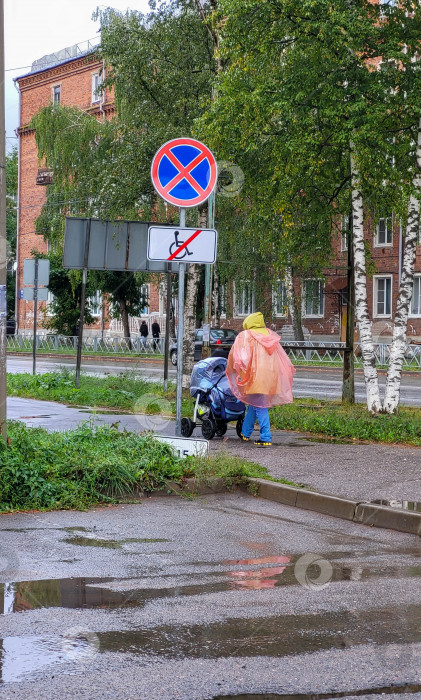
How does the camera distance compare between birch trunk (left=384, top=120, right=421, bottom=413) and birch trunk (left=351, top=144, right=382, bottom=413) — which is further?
birch trunk (left=351, top=144, right=382, bottom=413)

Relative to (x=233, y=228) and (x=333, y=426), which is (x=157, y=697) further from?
(x=233, y=228)

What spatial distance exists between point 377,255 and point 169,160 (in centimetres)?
4205

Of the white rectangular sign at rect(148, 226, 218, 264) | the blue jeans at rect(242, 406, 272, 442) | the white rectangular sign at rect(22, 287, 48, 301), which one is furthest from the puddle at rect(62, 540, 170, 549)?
the white rectangular sign at rect(22, 287, 48, 301)

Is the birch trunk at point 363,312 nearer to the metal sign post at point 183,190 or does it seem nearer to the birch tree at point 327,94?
the birch tree at point 327,94

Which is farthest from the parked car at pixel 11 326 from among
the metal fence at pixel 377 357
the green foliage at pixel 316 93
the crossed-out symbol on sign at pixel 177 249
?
the crossed-out symbol on sign at pixel 177 249

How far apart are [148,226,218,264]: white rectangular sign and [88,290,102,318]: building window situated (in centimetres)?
4763

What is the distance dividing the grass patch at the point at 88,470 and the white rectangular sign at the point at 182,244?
1.94 metres

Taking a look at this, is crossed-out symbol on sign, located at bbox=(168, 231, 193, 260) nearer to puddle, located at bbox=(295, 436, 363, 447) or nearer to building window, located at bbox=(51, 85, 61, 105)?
puddle, located at bbox=(295, 436, 363, 447)

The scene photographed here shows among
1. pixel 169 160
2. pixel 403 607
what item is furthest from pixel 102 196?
pixel 403 607

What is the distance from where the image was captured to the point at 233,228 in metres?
34.0

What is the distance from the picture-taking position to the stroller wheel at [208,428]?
13867mm

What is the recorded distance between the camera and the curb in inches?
319

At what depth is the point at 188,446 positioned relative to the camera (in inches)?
417

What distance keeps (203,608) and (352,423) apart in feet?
31.8
